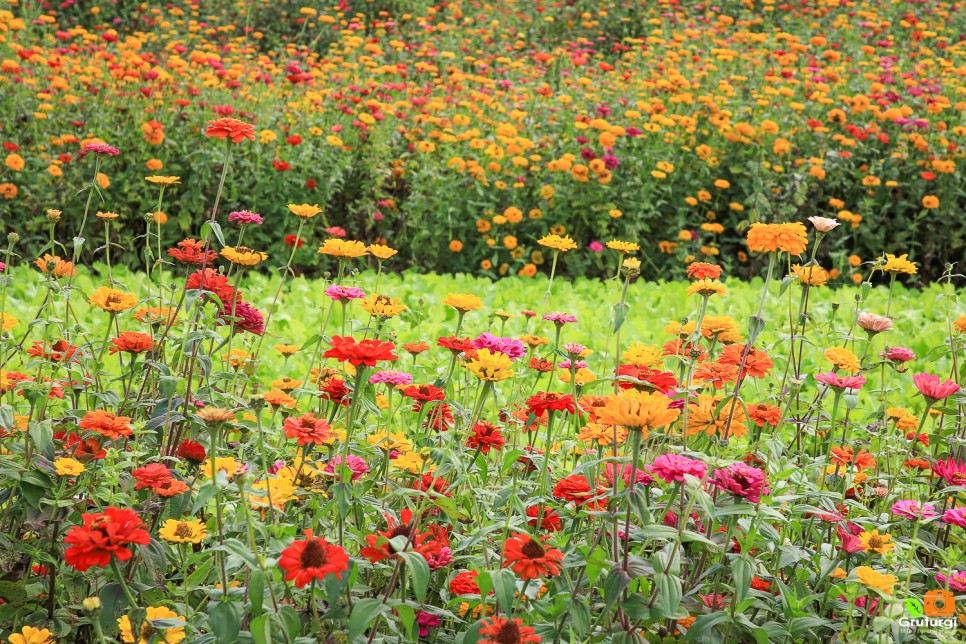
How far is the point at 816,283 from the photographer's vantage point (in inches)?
85.7

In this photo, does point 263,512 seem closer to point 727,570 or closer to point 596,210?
point 727,570

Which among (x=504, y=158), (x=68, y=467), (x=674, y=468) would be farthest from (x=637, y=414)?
(x=504, y=158)

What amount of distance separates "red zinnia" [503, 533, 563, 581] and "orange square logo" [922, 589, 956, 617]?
0.73m

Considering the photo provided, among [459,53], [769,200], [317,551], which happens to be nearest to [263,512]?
[317,551]

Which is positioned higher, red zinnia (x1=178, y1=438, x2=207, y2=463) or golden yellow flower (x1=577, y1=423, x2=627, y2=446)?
golden yellow flower (x1=577, y1=423, x2=627, y2=446)

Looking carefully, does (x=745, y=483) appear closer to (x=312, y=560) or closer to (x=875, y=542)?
(x=875, y=542)

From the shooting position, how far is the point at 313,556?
52.9 inches

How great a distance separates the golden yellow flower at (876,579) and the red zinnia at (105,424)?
136 cm

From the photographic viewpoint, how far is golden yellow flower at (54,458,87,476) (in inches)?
65.4

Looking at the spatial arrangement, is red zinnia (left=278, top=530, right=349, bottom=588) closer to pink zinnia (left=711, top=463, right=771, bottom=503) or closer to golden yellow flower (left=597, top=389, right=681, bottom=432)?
golden yellow flower (left=597, top=389, right=681, bottom=432)

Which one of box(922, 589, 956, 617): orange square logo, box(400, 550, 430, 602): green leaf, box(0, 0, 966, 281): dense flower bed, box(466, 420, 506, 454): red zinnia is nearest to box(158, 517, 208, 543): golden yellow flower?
box(400, 550, 430, 602): green leaf

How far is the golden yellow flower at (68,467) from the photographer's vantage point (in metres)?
1.66

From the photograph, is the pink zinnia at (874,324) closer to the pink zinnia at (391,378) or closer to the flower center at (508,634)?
the pink zinnia at (391,378)

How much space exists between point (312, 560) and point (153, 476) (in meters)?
0.45
